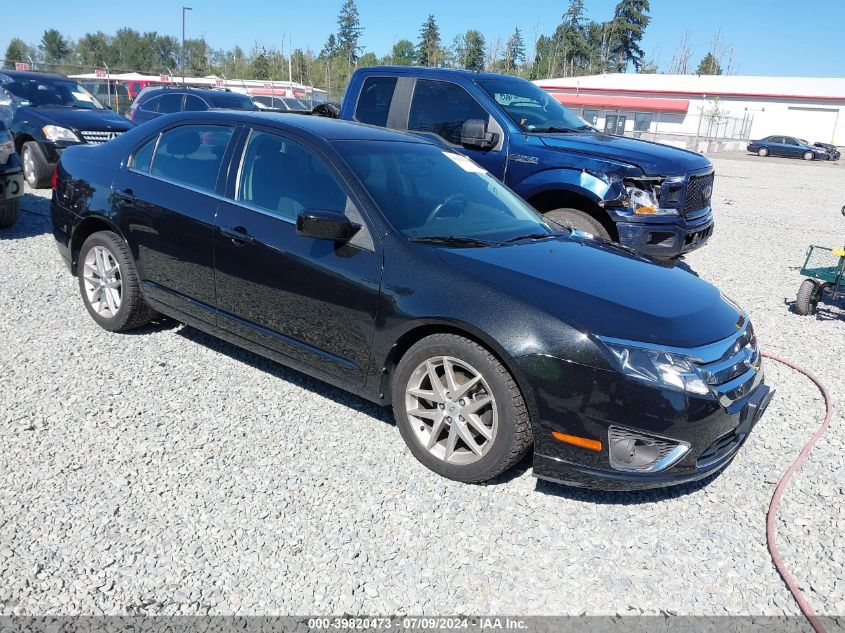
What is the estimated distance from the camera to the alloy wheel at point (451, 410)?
315 centimetres

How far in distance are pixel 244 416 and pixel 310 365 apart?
20.1 inches

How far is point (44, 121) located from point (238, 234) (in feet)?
26.4

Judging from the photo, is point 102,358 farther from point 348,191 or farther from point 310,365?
point 348,191

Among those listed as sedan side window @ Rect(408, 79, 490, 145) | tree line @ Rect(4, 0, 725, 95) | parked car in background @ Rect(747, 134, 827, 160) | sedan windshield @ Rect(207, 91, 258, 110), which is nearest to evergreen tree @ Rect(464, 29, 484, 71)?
tree line @ Rect(4, 0, 725, 95)

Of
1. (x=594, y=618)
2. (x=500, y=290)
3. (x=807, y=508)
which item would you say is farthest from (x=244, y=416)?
(x=807, y=508)

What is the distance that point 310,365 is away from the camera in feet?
12.3

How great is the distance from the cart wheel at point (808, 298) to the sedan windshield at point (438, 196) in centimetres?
358

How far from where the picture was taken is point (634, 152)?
626cm

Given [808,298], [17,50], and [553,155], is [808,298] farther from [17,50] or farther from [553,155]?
[17,50]

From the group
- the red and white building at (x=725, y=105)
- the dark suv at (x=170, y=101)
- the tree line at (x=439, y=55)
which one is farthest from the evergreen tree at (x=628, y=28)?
the dark suv at (x=170, y=101)

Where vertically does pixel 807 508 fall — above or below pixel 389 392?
below

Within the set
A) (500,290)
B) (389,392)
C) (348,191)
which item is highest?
(348,191)

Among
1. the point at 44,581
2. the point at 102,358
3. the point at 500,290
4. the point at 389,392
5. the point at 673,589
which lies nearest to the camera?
the point at 44,581

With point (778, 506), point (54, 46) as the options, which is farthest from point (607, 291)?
point (54, 46)
